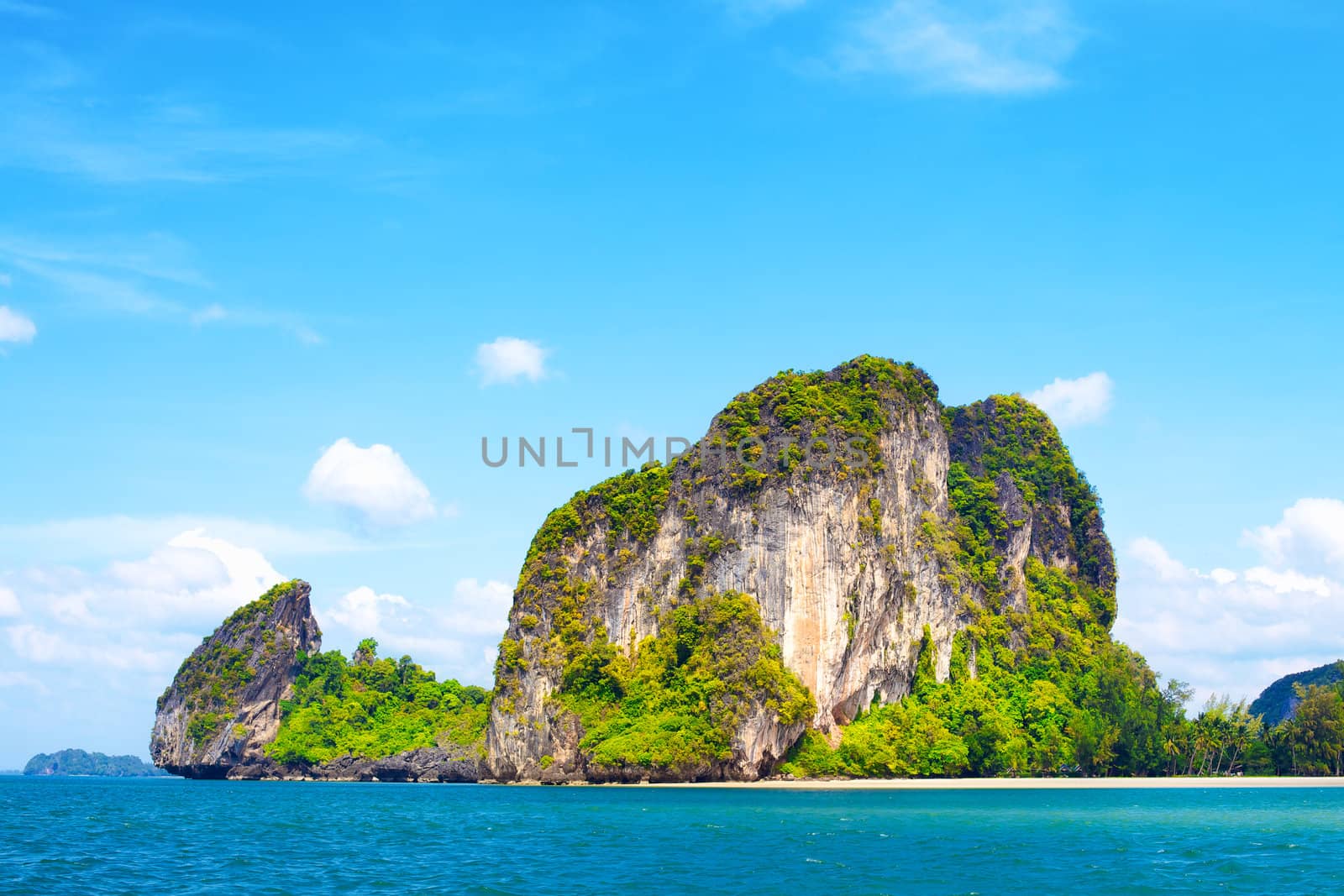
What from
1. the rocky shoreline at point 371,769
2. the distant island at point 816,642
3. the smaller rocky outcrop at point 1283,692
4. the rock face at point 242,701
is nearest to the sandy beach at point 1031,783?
the distant island at point 816,642

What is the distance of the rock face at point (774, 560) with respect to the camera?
8169cm

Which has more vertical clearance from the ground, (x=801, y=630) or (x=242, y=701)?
(x=801, y=630)

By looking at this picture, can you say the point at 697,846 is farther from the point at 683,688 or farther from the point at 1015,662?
the point at 1015,662

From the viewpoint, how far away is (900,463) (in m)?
94.3

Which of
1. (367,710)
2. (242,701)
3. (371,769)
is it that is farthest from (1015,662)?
(242,701)

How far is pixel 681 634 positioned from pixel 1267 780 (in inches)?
1751

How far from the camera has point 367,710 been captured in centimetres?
11488

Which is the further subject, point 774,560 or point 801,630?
point 774,560

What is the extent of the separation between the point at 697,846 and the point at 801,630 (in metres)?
44.9


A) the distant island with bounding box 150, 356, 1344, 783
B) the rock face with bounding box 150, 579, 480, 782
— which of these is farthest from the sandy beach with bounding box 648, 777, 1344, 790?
the rock face with bounding box 150, 579, 480, 782

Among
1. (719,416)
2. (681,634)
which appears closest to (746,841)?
(681,634)

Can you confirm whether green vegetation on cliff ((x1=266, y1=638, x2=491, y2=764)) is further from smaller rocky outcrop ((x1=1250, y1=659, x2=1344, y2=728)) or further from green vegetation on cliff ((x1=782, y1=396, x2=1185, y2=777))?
smaller rocky outcrop ((x1=1250, y1=659, x2=1344, y2=728))

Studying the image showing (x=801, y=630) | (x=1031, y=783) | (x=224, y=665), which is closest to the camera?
(x=1031, y=783)

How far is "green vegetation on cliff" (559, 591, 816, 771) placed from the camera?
7569 centimetres
